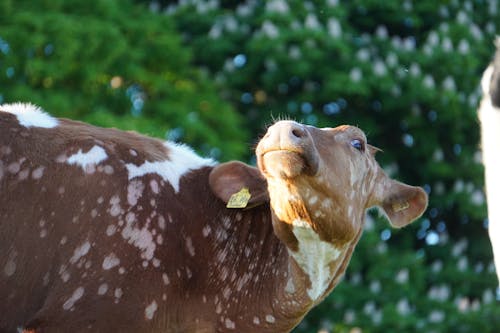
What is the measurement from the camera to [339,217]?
568 cm

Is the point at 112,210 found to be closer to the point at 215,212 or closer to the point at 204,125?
the point at 215,212

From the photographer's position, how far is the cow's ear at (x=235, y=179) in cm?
616

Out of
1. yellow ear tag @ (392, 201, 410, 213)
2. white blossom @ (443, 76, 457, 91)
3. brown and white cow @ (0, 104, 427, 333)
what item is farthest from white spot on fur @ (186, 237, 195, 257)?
white blossom @ (443, 76, 457, 91)

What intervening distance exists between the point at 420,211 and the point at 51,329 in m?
2.03

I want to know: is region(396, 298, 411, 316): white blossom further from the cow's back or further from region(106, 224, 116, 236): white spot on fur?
region(106, 224, 116, 236): white spot on fur

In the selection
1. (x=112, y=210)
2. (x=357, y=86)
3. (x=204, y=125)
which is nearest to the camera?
(x=112, y=210)

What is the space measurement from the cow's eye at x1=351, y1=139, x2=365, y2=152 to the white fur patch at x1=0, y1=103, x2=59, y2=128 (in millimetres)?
1530

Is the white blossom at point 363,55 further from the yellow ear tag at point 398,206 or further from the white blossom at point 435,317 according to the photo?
the yellow ear tag at point 398,206

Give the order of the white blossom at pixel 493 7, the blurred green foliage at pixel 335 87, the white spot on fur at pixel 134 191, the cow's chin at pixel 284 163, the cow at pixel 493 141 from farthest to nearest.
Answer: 1. the white blossom at pixel 493 7
2. the blurred green foliage at pixel 335 87
3. the white spot on fur at pixel 134 191
4. the cow's chin at pixel 284 163
5. the cow at pixel 493 141

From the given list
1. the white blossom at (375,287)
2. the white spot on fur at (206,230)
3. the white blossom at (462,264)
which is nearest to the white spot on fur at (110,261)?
the white spot on fur at (206,230)

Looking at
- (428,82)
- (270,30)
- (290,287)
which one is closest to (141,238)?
(290,287)

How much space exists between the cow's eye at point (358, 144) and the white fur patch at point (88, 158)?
4.05ft

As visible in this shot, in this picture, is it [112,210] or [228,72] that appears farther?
[228,72]

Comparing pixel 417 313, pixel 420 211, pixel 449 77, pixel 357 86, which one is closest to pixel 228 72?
pixel 357 86
